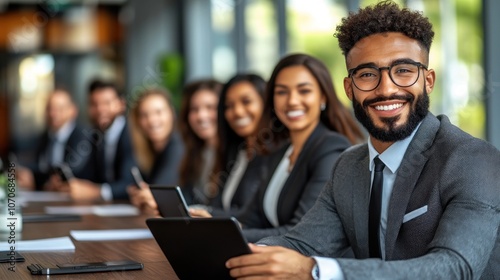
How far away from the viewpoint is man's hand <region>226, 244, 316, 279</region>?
1.85 meters

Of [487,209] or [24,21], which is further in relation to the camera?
[24,21]

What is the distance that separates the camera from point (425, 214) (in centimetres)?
209

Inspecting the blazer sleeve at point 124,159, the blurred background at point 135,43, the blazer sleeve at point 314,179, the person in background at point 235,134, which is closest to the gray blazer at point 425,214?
the blazer sleeve at point 314,179

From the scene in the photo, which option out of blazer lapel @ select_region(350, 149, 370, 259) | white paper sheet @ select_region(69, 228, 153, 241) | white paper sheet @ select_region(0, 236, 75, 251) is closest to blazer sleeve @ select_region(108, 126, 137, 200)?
white paper sheet @ select_region(69, 228, 153, 241)

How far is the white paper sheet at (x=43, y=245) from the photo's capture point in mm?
2803

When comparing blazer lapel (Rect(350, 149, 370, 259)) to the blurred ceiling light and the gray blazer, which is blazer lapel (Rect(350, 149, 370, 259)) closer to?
the gray blazer

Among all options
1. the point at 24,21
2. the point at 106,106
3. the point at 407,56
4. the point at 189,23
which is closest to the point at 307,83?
the point at 407,56

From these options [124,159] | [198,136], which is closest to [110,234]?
[198,136]

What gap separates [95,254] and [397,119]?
3.69 feet

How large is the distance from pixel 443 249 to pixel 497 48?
2.50 meters

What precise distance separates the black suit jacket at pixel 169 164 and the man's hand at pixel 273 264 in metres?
3.56

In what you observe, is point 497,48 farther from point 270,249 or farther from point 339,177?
point 270,249

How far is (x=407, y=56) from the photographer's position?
2.14 metres

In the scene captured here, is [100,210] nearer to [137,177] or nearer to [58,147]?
[137,177]
